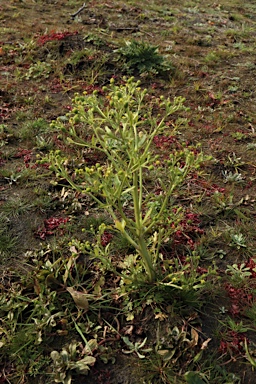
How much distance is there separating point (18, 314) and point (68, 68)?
13.4 feet

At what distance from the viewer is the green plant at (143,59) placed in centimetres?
564

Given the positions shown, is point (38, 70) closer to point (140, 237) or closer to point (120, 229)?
point (140, 237)

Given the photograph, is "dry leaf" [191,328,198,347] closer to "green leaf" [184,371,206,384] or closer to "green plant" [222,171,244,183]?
"green leaf" [184,371,206,384]

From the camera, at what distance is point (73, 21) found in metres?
7.33

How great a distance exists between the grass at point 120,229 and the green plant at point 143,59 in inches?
0.9

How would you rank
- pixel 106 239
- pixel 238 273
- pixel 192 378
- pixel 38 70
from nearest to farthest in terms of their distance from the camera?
1. pixel 192 378
2. pixel 238 273
3. pixel 106 239
4. pixel 38 70

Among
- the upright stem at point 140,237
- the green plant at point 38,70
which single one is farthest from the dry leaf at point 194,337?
the green plant at point 38,70

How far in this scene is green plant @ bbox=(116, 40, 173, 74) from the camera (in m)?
5.64

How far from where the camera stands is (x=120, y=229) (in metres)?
2.10

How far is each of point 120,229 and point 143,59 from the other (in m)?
4.23

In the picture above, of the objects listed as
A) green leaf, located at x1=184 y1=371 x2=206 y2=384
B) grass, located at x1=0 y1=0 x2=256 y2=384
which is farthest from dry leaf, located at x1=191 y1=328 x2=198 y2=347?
green leaf, located at x1=184 y1=371 x2=206 y2=384

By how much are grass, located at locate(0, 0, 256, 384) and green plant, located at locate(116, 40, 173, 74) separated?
2 cm

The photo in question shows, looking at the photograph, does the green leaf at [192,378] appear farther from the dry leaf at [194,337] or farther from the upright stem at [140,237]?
the upright stem at [140,237]

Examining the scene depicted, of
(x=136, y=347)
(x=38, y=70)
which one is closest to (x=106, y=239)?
(x=136, y=347)
